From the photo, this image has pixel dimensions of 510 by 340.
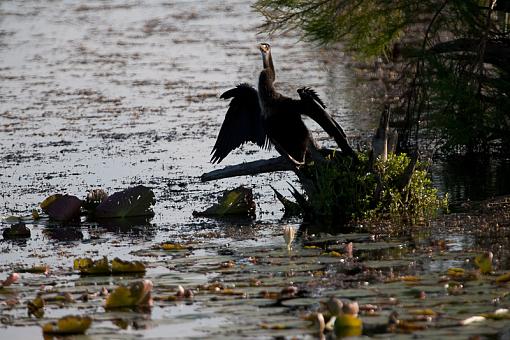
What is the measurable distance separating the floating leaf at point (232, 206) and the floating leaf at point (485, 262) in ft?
10.2

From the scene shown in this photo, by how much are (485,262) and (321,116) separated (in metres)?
2.85

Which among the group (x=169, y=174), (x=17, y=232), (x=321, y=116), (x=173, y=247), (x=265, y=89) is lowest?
(x=173, y=247)

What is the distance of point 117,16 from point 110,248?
20170 mm

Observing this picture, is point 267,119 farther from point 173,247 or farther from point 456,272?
point 456,272

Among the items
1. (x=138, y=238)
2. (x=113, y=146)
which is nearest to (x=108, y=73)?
(x=113, y=146)

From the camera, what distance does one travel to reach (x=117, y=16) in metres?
27.8

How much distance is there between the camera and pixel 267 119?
9.37m

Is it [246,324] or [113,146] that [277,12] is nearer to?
[113,146]

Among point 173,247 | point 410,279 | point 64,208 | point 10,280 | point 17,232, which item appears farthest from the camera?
point 64,208

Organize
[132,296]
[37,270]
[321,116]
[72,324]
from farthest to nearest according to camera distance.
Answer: [321,116] → [37,270] → [132,296] → [72,324]

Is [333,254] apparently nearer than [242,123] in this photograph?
Yes

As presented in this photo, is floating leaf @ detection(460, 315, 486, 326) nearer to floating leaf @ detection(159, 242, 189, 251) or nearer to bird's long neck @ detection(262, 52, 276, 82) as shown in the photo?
floating leaf @ detection(159, 242, 189, 251)

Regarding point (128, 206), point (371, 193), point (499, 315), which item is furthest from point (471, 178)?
point (499, 315)

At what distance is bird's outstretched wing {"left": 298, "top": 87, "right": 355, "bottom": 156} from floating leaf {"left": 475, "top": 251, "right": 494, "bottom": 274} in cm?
272
